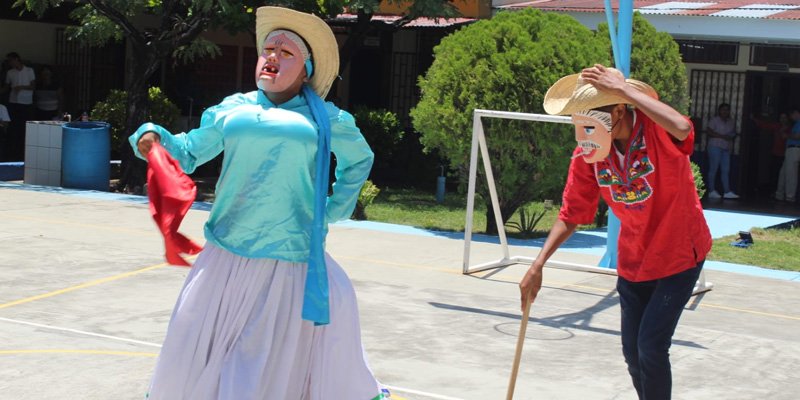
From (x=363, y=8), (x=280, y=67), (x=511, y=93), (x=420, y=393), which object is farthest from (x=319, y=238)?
(x=363, y=8)

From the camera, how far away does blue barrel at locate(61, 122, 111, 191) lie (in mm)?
15914

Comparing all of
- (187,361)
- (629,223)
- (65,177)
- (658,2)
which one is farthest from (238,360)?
(658,2)

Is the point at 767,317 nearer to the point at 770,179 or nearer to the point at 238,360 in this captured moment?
the point at 238,360

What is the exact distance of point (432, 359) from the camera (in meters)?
6.99

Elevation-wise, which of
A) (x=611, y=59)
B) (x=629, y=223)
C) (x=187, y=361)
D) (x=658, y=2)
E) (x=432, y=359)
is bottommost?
(x=432, y=359)

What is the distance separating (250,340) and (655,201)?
1.75 m

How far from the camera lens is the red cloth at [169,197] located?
4.53 m

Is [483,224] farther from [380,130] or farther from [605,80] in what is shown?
[605,80]

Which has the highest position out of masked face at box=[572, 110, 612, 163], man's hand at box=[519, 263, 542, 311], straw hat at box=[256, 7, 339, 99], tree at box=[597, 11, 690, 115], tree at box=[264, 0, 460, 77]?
tree at box=[264, 0, 460, 77]

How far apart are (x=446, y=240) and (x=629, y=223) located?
24.1 ft

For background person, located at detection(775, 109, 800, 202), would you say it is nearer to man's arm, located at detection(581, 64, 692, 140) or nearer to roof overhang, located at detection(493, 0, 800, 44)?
roof overhang, located at detection(493, 0, 800, 44)

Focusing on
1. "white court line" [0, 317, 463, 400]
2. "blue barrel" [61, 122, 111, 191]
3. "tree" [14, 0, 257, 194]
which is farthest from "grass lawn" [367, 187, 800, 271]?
"white court line" [0, 317, 463, 400]

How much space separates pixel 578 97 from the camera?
4.77m

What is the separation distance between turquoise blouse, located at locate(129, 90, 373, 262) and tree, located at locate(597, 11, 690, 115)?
33.2 feet
